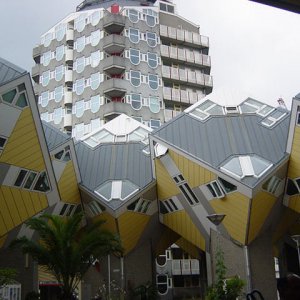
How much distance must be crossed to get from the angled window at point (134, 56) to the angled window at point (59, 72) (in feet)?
30.5

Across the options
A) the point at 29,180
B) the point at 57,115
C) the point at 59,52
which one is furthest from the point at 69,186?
the point at 59,52

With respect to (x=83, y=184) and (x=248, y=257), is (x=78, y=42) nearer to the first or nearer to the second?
(x=83, y=184)

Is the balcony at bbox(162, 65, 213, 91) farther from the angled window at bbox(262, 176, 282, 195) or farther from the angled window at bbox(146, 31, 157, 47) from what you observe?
the angled window at bbox(262, 176, 282, 195)

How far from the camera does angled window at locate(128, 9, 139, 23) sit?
58719mm

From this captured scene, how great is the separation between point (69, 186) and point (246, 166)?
12.3 metres

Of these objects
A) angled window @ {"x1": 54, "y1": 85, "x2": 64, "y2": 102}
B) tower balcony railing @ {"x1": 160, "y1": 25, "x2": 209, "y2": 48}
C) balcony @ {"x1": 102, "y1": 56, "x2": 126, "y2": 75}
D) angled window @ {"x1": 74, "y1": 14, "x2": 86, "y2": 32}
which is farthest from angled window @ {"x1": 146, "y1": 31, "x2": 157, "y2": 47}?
angled window @ {"x1": 54, "y1": 85, "x2": 64, "y2": 102}

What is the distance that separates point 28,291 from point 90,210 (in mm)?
7958

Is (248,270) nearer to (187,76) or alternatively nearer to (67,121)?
(67,121)

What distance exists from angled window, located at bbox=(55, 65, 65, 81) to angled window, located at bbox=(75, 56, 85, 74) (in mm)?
2436

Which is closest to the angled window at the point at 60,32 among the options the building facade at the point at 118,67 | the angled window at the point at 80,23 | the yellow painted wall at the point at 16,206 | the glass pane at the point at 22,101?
the building facade at the point at 118,67

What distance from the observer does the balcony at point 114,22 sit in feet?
188

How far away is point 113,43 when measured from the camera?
56.3m

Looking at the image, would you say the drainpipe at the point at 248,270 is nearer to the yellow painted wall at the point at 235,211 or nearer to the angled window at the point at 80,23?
the yellow painted wall at the point at 235,211

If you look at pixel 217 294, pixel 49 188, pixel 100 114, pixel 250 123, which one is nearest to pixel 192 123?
pixel 250 123
